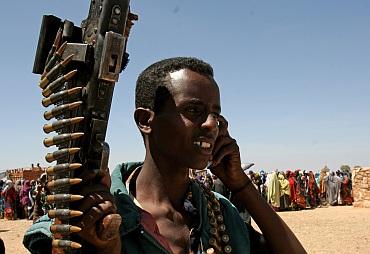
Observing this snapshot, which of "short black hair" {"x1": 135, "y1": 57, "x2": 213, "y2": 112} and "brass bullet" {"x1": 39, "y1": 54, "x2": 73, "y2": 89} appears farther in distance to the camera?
"short black hair" {"x1": 135, "y1": 57, "x2": 213, "y2": 112}

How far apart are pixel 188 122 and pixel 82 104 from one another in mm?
628

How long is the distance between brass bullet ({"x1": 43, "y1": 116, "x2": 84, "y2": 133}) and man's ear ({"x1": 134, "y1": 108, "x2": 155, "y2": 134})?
654mm

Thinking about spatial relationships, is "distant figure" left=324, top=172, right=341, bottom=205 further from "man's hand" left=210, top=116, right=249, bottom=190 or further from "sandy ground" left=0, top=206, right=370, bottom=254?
"man's hand" left=210, top=116, right=249, bottom=190

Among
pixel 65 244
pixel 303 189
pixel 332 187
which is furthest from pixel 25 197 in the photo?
pixel 65 244

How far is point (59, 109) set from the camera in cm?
158

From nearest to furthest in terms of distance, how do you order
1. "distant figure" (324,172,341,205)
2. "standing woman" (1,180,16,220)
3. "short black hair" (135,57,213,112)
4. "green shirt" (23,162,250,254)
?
"green shirt" (23,162,250,254) < "short black hair" (135,57,213,112) < "standing woman" (1,180,16,220) < "distant figure" (324,172,341,205)

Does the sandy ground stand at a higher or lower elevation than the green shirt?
lower

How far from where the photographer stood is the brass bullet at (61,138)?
1529 mm

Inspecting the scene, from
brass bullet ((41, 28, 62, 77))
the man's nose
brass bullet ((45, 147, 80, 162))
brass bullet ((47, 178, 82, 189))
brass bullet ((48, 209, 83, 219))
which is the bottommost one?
brass bullet ((48, 209, 83, 219))

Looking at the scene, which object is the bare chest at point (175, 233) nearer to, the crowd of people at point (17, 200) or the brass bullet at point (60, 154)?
the brass bullet at point (60, 154)

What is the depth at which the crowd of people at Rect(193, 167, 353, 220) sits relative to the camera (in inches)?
829

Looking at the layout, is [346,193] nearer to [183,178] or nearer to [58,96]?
[183,178]

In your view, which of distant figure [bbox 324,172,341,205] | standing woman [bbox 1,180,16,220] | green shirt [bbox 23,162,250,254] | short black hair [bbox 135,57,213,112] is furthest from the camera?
distant figure [bbox 324,172,341,205]

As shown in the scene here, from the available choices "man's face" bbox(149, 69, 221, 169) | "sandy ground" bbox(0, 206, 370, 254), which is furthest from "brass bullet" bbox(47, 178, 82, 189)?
"sandy ground" bbox(0, 206, 370, 254)
